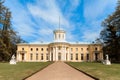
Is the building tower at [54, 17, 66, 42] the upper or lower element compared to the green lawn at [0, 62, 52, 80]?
upper

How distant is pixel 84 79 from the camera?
1127 cm

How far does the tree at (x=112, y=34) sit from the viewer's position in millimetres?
41688

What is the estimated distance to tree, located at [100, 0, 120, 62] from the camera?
41.7 m

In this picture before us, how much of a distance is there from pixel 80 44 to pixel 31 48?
17.5 m

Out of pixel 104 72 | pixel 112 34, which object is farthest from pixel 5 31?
pixel 104 72

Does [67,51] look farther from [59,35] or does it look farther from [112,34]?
[112,34]

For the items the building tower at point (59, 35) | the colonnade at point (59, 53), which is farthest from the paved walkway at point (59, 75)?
the building tower at point (59, 35)

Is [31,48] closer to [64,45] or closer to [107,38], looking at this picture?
[64,45]

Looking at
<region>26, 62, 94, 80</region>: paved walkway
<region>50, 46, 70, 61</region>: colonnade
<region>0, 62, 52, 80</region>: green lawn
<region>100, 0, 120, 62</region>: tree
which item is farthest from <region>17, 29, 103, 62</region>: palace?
<region>26, 62, 94, 80</region>: paved walkway

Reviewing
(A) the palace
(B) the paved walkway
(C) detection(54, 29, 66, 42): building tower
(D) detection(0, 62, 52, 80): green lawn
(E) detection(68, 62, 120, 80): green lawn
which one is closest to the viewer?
(B) the paved walkway

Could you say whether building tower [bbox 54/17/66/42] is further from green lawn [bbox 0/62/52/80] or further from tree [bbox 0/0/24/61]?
green lawn [bbox 0/62/52/80]

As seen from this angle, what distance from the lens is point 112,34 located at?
158 feet

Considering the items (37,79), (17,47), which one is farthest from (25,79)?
(17,47)

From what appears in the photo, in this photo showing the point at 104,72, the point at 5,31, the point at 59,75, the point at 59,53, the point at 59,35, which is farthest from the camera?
the point at 59,35
